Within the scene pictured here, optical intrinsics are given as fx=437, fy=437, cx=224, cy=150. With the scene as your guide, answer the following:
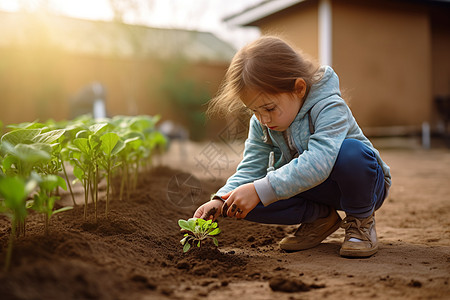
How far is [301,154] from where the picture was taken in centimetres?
189

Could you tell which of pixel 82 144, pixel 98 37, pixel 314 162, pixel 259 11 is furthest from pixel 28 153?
pixel 98 37

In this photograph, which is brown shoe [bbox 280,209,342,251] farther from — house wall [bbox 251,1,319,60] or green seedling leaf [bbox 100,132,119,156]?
house wall [bbox 251,1,319,60]

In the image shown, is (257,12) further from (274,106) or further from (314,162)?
(314,162)

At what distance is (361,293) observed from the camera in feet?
4.69

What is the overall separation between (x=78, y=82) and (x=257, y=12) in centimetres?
566

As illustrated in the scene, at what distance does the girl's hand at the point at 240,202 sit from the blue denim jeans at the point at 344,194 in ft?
0.84

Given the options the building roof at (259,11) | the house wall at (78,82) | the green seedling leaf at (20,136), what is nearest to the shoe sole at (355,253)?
the green seedling leaf at (20,136)

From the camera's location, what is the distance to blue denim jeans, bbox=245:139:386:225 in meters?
1.88

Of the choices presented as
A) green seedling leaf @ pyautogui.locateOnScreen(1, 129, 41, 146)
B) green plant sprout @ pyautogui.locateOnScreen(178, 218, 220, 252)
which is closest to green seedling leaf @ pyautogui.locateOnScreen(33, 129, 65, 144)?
green seedling leaf @ pyautogui.locateOnScreen(1, 129, 41, 146)

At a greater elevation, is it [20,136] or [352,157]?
[20,136]

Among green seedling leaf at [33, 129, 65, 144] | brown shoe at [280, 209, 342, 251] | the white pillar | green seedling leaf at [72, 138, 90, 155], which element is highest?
the white pillar

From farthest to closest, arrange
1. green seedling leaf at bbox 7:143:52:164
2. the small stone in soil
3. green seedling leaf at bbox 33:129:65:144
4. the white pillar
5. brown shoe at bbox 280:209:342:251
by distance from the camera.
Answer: the white pillar → brown shoe at bbox 280:209:342:251 → green seedling leaf at bbox 33:129:65:144 → the small stone in soil → green seedling leaf at bbox 7:143:52:164

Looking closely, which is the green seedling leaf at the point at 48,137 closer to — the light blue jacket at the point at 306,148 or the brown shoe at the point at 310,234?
the light blue jacket at the point at 306,148

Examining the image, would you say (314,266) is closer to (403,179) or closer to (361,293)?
(361,293)
